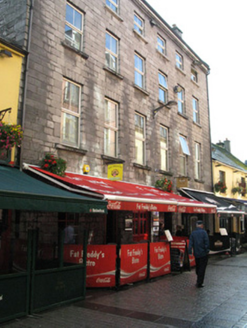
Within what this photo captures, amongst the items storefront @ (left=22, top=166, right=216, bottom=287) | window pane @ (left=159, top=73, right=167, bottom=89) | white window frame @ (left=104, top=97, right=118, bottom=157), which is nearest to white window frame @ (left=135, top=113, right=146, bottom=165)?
white window frame @ (left=104, top=97, right=118, bottom=157)

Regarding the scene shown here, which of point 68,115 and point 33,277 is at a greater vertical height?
point 68,115

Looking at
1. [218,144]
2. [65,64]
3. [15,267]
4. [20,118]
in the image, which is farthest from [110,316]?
[218,144]

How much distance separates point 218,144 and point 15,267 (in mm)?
30656

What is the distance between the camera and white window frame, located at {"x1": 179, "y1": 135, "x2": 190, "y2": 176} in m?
17.0

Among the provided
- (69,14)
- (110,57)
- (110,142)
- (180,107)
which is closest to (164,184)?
(110,142)

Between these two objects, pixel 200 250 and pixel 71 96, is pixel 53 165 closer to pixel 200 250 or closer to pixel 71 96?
pixel 71 96

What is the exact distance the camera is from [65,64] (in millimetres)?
10281

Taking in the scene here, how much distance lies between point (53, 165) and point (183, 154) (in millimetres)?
10176

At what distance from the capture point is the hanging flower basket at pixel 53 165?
343 inches

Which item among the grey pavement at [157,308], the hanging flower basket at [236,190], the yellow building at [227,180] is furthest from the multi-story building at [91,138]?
the hanging flower basket at [236,190]

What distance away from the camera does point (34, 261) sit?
5926 millimetres

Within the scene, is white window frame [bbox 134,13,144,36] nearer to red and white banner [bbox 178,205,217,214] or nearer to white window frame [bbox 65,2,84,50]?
white window frame [bbox 65,2,84,50]

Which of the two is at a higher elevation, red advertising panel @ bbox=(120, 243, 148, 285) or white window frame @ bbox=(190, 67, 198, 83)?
white window frame @ bbox=(190, 67, 198, 83)

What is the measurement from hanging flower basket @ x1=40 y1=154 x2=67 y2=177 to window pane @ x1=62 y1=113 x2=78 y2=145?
1319 millimetres
